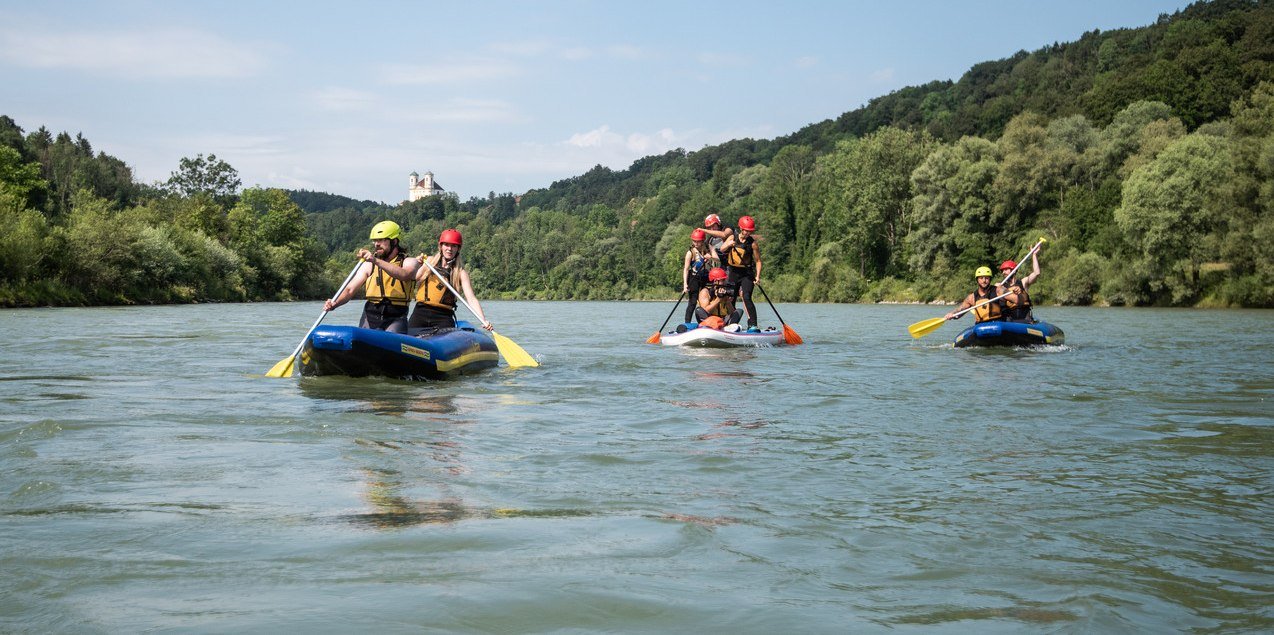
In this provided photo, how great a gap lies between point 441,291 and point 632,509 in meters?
7.37

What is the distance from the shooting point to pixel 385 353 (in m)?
10.1

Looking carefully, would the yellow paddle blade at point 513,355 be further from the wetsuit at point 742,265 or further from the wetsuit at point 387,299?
the wetsuit at point 742,265

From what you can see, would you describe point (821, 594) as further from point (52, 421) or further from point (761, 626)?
point (52, 421)

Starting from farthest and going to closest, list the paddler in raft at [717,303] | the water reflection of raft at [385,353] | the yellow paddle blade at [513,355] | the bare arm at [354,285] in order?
the paddler in raft at [717,303] → the yellow paddle blade at [513,355] → the bare arm at [354,285] → the water reflection of raft at [385,353]

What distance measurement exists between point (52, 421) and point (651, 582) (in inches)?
213

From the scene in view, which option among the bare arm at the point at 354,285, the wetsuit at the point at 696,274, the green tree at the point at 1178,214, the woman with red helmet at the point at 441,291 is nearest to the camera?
the bare arm at the point at 354,285

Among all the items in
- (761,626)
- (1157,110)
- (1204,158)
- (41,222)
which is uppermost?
(1157,110)

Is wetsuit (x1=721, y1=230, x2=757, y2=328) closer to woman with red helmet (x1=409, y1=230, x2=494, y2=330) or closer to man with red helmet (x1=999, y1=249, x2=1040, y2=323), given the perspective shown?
man with red helmet (x1=999, y1=249, x2=1040, y2=323)

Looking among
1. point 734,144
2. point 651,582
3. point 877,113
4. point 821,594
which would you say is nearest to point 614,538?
point 651,582

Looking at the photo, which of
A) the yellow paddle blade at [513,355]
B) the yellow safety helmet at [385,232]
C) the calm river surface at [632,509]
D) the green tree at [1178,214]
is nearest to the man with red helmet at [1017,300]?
→ the calm river surface at [632,509]

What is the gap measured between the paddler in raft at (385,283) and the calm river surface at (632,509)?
47.5 inches

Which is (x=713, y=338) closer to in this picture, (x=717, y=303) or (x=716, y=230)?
(x=717, y=303)

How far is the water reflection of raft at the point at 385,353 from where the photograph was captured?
32.6 ft

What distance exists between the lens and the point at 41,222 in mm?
41469
